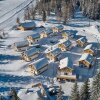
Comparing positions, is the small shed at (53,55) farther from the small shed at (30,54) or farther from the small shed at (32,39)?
the small shed at (32,39)

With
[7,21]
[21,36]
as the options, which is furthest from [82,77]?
[7,21]

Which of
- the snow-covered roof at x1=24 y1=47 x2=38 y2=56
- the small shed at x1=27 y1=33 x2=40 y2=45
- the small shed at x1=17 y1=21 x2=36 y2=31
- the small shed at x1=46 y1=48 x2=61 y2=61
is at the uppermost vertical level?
the small shed at x1=17 y1=21 x2=36 y2=31

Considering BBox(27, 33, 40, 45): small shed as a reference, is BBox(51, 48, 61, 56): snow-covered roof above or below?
below

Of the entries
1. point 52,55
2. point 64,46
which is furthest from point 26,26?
point 52,55

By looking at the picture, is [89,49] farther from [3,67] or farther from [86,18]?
[86,18]

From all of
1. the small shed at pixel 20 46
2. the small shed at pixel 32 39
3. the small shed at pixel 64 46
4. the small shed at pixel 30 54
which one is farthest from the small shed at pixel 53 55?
the small shed at pixel 32 39

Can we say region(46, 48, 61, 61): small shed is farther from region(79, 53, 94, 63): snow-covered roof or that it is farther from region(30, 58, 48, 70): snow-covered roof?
region(79, 53, 94, 63): snow-covered roof

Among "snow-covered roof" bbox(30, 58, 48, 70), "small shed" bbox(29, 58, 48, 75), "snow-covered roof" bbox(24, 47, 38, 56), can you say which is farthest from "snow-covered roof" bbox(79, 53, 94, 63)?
"snow-covered roof" bbox(24, 47, 38, 56)

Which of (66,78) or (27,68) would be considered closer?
(66,78)

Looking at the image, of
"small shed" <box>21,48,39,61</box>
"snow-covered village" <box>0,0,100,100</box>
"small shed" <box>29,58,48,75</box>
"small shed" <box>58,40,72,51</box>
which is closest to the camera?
"snow-covered village" <box>0,0,100,100</box>
